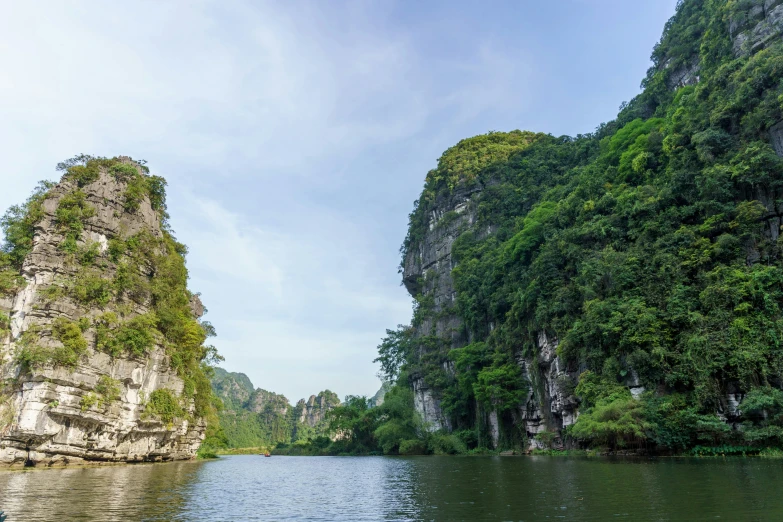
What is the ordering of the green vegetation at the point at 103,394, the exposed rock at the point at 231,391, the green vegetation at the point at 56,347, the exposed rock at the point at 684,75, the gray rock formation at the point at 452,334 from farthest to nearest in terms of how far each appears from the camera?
the exposed rock at the point at 231,391
the exposed rock at the point at 684,75
the gray rock formation at the point at 452,334
the green vegetation at the point at 103,394
the green vegetation at the point at 56,347

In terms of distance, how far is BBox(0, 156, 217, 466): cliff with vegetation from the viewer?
2527 centimetres

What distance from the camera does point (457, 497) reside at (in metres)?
13.2

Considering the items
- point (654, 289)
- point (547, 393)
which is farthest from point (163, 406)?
point (654, 289)

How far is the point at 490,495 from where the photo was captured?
1309cm

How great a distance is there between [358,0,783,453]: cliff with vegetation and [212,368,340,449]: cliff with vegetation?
57.7 m

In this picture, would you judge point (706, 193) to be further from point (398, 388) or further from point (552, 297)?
point (398, 388)

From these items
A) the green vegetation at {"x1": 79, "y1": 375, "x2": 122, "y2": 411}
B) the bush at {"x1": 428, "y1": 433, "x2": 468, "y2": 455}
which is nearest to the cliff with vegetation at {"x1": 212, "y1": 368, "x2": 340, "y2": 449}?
the bush at {"x1": 428, "y1": 433, "x2": 468, "y2": 455}

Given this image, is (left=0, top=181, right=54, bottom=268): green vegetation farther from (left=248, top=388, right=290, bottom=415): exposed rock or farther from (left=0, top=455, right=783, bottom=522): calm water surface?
(left=248, top=388, right=290, bottom=415): exposed rock

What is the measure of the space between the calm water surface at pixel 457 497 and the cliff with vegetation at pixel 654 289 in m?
5.58

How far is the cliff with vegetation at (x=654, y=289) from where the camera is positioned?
76.1 feet

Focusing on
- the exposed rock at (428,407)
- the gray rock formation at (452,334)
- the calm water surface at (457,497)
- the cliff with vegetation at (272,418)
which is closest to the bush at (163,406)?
the calm water surface at (457,497)

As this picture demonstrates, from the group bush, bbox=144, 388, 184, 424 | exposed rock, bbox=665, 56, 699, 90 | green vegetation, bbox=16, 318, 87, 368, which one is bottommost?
bush, bbox=144, 388, 184, 424

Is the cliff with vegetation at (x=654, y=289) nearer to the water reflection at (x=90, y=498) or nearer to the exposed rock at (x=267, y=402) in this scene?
the water reflection at (x=90, y=498)

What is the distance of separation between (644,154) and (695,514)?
3134 cm
